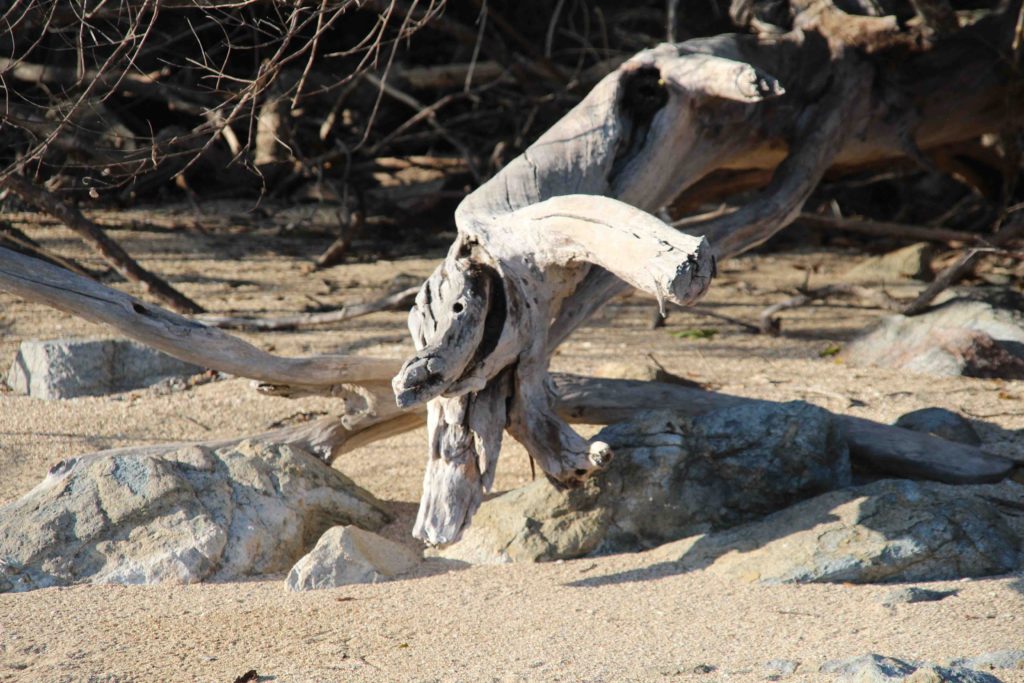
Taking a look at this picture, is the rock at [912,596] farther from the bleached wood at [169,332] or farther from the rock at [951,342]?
the rock at [951,342]

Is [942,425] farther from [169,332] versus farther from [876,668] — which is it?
[169,332]

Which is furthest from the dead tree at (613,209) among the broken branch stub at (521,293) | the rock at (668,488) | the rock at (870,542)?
the rock at (870,542)

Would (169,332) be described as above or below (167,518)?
Result: above

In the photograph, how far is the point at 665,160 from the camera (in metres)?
4.66

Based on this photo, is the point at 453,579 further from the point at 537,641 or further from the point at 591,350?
the point at 591,350

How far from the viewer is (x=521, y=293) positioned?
11.8ft

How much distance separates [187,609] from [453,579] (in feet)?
2.71

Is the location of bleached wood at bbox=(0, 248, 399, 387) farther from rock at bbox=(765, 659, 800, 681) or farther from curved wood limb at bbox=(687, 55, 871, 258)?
rock at bbox=(765, 659, 800, 681)

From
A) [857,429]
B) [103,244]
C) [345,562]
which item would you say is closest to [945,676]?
[345,562]

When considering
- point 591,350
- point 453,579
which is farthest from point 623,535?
point 591,350

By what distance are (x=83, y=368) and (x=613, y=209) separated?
3055 mm

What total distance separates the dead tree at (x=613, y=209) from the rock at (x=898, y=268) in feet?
3.87

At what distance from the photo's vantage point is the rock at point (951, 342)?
5340 millimetres

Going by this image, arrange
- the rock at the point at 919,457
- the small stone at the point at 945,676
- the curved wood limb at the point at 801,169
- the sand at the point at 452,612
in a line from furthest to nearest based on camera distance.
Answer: the curved wood limb at the point at 801,169 → the rock at the point at 919,457 → the sand at the point at 452,612 → the small stone at the point at 945,676
